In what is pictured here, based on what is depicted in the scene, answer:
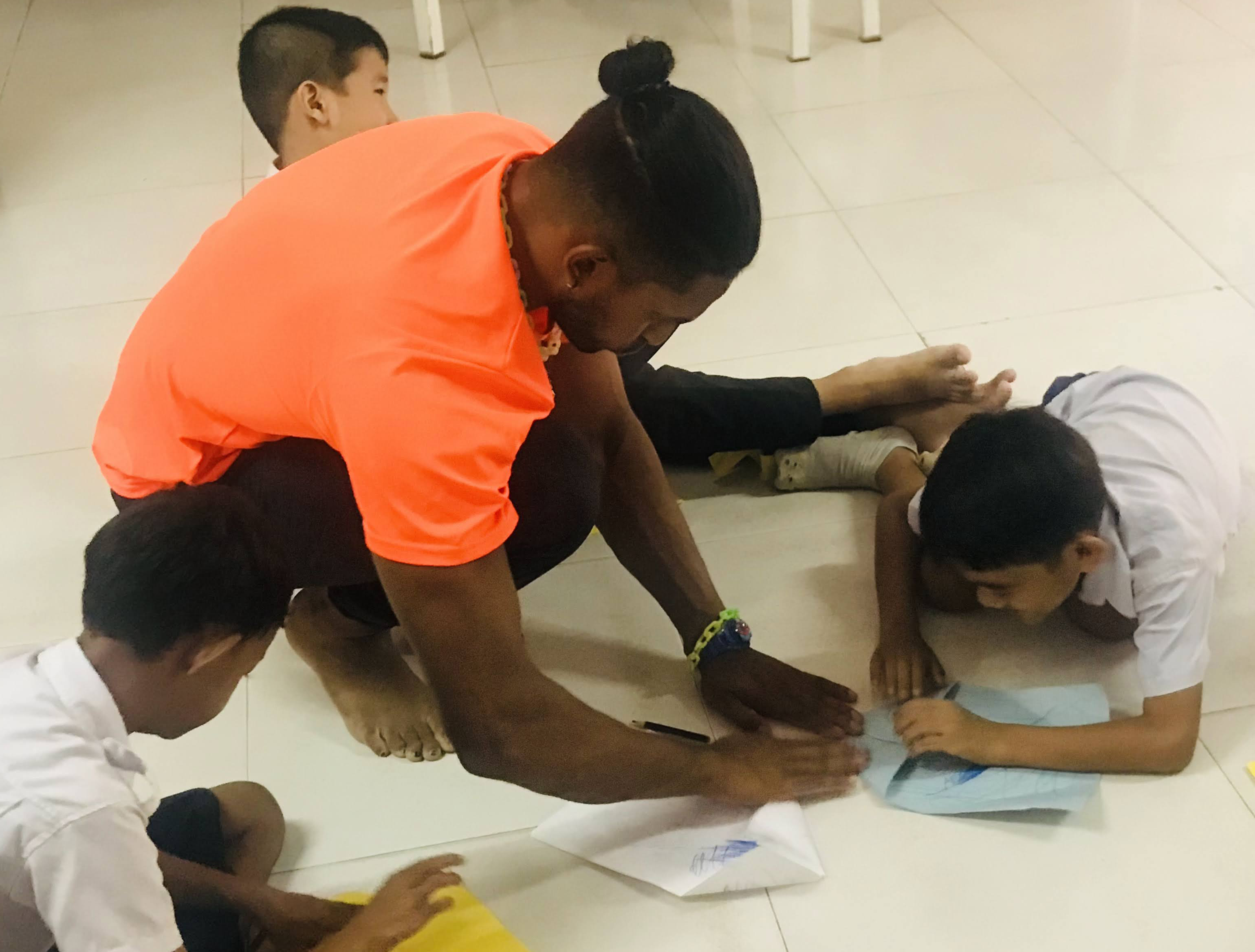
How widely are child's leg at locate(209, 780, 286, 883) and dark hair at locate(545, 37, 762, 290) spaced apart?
0.63m

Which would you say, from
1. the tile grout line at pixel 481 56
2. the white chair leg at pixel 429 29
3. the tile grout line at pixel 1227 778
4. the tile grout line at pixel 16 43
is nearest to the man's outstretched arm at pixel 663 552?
the tile grout line at pixel 1227 778

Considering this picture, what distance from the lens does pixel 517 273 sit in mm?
877

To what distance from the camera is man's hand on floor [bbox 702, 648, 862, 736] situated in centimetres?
118

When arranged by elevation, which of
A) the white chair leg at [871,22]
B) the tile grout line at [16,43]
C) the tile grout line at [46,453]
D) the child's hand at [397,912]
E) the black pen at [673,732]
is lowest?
the black pen at [673,732]

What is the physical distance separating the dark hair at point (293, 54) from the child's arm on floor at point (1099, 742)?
115 cm

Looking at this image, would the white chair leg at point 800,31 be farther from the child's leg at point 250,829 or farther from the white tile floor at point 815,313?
the child's leg at point 250,829

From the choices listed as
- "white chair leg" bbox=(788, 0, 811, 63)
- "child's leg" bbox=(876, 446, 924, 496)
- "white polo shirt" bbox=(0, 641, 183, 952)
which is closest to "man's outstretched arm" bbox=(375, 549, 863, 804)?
"white polo shirt" bbox=(0, 641, 183, 952)

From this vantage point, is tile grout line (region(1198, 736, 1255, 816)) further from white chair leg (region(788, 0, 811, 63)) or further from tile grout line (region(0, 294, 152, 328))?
white chair leg (region(788, 0, 811, 63))

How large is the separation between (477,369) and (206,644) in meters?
0.28

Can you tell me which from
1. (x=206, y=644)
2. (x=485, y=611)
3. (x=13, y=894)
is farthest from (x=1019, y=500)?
(x=13, y=894)

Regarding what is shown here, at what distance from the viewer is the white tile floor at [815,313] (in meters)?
1.06

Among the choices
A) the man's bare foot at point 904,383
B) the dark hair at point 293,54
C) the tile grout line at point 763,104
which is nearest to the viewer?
the man's bare foot at point 904,383

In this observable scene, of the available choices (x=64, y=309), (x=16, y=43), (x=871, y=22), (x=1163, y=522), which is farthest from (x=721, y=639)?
(x=16, y=43)

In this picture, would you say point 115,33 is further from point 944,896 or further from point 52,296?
point 944,896
